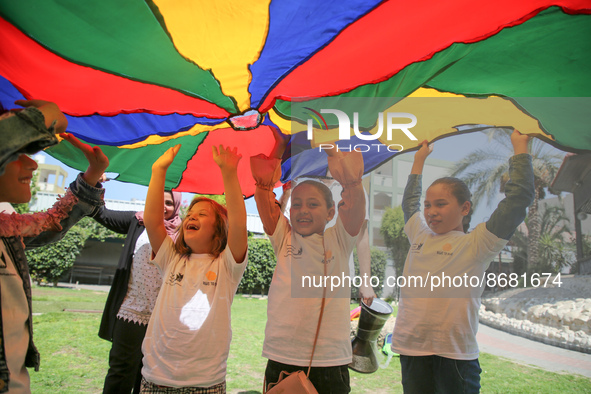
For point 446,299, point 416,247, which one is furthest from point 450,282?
point 416,247

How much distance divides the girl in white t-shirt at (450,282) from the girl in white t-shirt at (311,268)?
11.2 inches

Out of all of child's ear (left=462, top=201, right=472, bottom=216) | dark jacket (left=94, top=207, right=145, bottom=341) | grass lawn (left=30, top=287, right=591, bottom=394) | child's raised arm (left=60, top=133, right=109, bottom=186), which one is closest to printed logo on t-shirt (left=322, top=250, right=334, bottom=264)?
child's ear (left=462, top=201, right=472, bottom=216)

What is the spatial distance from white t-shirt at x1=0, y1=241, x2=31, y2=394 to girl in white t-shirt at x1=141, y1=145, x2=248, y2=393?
20.0 inches

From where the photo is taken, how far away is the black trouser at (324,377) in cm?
167

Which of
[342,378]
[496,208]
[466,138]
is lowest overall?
[342,378]

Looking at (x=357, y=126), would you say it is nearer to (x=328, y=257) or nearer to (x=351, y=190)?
(x=351, y=190)

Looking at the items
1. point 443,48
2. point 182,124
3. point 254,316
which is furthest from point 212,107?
point 254,316

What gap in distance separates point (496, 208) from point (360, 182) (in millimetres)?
606

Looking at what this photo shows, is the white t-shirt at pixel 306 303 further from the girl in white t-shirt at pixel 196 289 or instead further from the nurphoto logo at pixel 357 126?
the nurphoto logo at pixel 357 126

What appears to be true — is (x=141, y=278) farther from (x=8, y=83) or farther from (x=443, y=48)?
(x=443, y=48)

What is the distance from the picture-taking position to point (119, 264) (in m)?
2.49

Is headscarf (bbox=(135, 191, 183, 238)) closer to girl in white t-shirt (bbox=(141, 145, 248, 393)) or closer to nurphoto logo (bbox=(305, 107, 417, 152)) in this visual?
girl in white t-shirt (bbox=(141, 145, 248, 393))

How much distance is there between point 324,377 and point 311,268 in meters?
0.47

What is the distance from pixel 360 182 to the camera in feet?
6.02
